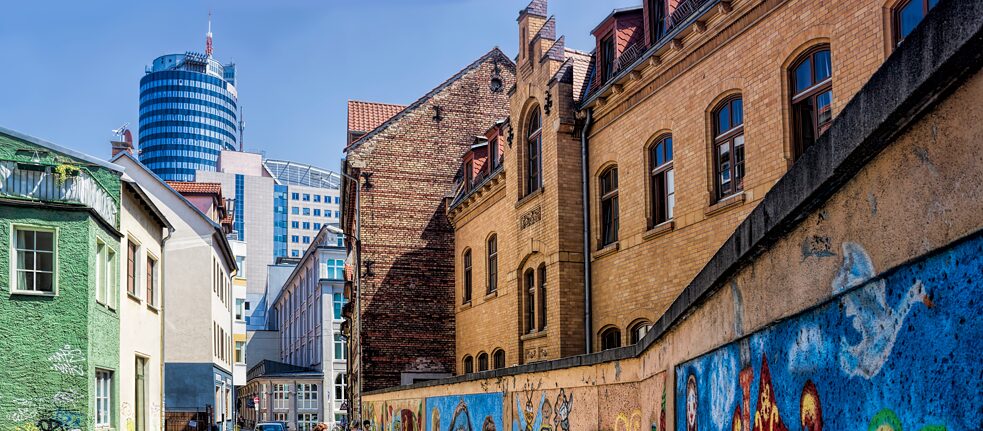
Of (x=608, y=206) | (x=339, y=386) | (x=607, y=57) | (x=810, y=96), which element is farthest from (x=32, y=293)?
(x=339, y=386)

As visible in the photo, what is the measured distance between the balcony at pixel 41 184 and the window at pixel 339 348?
55.3 metres

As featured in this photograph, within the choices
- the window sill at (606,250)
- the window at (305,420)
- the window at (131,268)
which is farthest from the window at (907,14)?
the window at (305,420)

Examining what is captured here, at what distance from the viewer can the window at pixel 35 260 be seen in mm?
20641

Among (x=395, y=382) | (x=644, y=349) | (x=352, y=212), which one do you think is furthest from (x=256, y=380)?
(x=644, y=349)

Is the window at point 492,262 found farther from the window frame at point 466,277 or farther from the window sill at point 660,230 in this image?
the window sill at point 660,230

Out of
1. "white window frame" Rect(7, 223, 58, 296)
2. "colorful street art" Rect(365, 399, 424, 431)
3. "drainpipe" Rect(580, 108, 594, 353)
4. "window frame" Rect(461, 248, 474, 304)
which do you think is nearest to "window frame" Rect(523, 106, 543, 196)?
"drainpipe" Rect(580, 108, 594, 353)

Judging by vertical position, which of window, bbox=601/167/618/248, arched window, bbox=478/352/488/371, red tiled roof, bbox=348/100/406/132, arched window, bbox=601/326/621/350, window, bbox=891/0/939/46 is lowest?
arched window, bbox=478/352/488/371

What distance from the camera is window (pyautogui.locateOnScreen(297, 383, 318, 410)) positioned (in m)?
79.5

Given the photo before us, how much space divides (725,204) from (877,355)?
11.6 meters

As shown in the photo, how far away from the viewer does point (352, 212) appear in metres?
39.9

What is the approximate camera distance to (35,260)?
20.9m

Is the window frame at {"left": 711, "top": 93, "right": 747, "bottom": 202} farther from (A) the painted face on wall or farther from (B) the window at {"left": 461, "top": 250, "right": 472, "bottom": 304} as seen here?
(B) the window at {"left": 461, "top": 250, "right": 472, "bottom": 304}

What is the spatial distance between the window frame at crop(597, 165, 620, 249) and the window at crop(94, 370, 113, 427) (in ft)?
37.1

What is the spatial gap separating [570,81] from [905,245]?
17.4 metres
